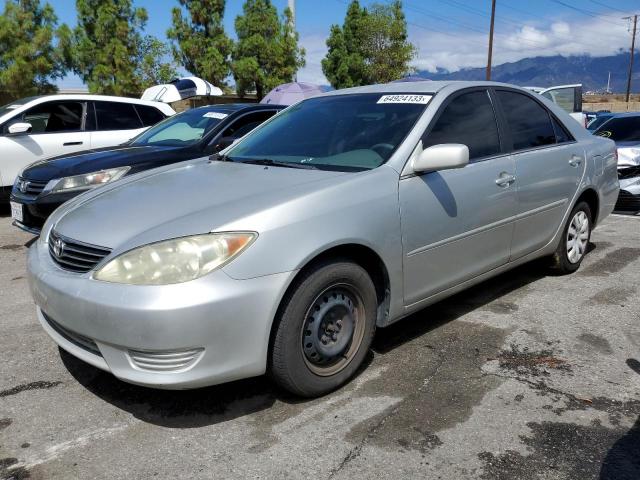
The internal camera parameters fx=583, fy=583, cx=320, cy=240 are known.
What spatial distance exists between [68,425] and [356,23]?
103 ft

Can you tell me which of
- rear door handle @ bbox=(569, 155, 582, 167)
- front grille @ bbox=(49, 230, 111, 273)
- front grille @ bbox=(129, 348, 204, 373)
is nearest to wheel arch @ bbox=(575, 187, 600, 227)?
rear door handle @ bbox=(569, 155, 582, 167)

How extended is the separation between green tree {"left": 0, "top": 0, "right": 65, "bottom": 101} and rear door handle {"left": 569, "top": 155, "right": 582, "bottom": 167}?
66.2ft

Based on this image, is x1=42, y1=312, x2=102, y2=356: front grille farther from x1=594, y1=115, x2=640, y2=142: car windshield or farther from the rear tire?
x1=594, y1=115, x2=640, y2=142: car windshield

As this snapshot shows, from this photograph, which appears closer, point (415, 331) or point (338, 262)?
point (338, 262)

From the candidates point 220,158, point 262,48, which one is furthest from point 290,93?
point 220,158

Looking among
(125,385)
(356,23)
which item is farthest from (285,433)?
(356,23)

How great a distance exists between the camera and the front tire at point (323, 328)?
2.68 metres

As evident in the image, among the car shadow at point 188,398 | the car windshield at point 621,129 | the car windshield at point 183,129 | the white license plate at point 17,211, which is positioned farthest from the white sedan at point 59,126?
the car windshield at point 621,129

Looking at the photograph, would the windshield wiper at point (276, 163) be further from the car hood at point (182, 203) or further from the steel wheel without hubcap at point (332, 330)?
the steel wheel without hubcap at point (332, 330)

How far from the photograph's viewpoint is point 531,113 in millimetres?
4438

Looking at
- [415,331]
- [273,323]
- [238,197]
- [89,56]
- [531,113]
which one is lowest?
[415,331]

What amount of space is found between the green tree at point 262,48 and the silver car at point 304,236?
21.4 m

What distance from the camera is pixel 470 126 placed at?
380 centimetres

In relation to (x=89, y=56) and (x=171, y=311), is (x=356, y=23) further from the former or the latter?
(x=171, y=311)
